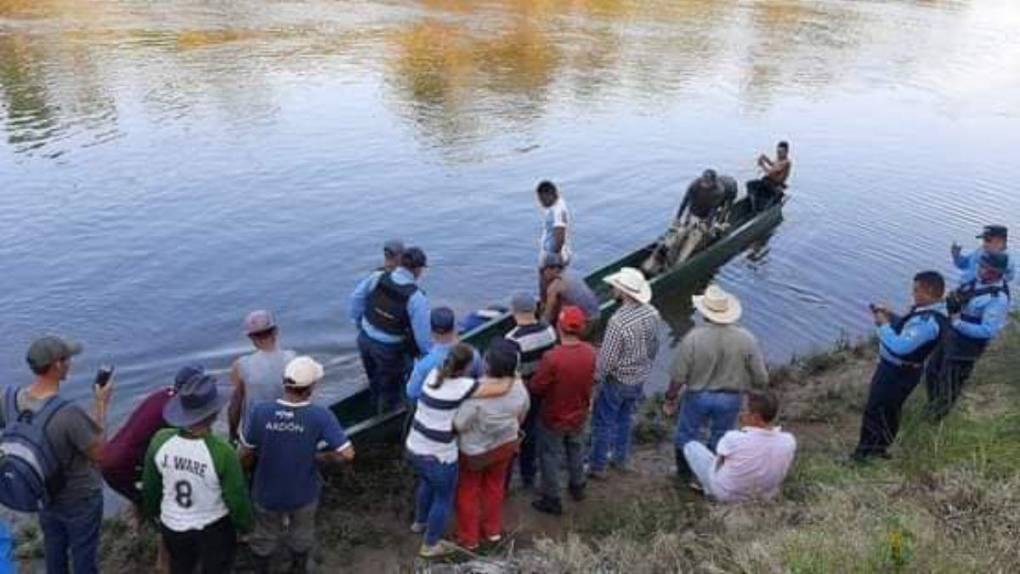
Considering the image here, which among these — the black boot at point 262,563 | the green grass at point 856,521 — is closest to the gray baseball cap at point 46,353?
the black boot at point 262,563

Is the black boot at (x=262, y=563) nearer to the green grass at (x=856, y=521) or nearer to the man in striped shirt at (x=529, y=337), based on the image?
the green grass at (x=856, y=521)

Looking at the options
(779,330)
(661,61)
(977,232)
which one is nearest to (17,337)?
(779,330)

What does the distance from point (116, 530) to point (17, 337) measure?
549 cm

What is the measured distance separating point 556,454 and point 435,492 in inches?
46.6

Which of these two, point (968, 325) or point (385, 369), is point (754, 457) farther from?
point (385, 369)

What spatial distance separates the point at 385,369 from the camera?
8.08 m

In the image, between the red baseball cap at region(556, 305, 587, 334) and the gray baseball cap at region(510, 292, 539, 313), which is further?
the gray baseball cap at region(510, 292, 539, 313)

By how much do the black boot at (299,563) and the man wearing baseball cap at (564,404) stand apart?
204cm

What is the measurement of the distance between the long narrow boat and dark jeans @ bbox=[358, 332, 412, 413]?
6.8 inches

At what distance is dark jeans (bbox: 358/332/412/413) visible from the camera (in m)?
7.96

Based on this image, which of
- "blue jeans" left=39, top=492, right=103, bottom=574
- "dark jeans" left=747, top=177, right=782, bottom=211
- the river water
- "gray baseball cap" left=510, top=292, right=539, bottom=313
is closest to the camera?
"blue jeans" left=39, top=492, right=103, bottom=574

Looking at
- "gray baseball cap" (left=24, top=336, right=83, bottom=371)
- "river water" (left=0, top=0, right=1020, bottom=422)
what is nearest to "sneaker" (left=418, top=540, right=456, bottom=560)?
"gray baseball cap" (left=24, top=336, right=83, bottom=371)

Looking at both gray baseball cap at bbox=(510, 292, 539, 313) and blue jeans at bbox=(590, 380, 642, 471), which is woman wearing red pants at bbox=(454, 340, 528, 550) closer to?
gray baseball cap at bbox=(510, 292, 539, 313)

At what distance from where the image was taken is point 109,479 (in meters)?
5.77
